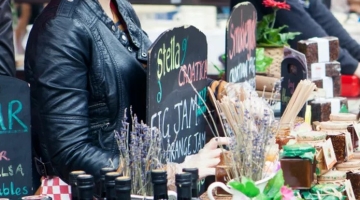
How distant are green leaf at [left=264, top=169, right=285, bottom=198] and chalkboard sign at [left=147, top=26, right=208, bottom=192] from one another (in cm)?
35

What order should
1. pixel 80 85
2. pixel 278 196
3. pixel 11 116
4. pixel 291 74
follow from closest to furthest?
pixel 278 196 < pixel 11 116 < pixel 80 85 < pixel 291 74

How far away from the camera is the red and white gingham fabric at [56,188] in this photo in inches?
99.6

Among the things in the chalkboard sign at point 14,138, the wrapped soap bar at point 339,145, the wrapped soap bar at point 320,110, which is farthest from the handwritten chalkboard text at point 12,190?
the wrapped soap bar at point 320,110

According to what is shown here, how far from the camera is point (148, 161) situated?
6.78 feet

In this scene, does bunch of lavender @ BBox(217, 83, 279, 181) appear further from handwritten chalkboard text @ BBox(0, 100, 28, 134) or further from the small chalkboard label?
the small chalkboard label

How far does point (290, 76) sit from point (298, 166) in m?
0.92

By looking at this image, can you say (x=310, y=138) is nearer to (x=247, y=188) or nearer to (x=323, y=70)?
(x=247, y=188)

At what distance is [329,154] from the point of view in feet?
8.66

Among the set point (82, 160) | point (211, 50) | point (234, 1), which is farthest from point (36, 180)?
point (211, 50)

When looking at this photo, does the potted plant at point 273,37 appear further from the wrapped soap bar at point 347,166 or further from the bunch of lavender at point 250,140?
the bunch of lavender at point 250,140

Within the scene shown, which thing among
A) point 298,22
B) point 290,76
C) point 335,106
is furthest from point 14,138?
point 298,22

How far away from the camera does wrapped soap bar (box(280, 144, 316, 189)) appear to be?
2.40 m

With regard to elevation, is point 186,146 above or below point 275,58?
below

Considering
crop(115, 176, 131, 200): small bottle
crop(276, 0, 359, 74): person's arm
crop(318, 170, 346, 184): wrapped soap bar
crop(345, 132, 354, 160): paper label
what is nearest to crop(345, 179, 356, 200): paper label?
crop(318, 170, 346, 184): wrapped soap bar
